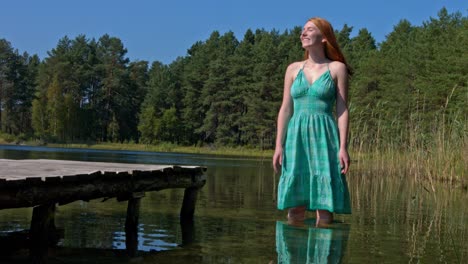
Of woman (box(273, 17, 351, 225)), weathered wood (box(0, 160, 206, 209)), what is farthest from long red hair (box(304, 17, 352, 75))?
weathered wood (box(0, 160, 206, 209))

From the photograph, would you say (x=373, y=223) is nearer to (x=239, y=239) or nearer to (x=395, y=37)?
(x=239, y=239)

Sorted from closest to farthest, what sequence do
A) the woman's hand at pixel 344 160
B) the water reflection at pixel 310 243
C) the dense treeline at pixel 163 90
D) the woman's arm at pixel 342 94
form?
the water reflection at pixel 310 243, the woman's hand at pixel 344 160, the woman's arm at pixel 342 94, the dense treeline at pixel 163 90

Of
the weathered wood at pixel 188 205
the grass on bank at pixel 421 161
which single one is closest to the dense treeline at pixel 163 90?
the grass on bank at pixel 421 161

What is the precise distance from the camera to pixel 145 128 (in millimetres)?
64625

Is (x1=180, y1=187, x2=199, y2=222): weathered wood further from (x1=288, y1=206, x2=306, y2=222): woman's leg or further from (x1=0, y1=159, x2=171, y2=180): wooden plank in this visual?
(x1=288, y1=206, x2=306, y2=222): woman's leg

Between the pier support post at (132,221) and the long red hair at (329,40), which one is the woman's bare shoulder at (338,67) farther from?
the pier support post at (132,221)

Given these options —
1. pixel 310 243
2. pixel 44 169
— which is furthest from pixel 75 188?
pixel 310 243

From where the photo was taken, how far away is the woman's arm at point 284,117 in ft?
13.7

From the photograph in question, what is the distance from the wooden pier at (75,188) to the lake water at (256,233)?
0.16 m

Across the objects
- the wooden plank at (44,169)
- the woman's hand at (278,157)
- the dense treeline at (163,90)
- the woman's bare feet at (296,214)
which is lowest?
the woman's bare feet at (296,214)

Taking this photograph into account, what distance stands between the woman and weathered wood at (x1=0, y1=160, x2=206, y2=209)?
2036mm

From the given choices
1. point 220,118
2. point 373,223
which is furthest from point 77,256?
point 220,118

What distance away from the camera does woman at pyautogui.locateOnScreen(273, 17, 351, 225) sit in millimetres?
3963

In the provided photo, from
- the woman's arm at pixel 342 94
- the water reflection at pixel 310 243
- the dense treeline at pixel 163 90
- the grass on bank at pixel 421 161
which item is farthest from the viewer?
the dense treeline at pixel 163 90
